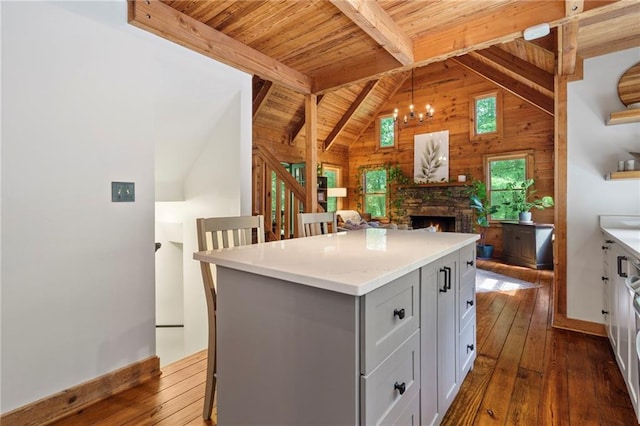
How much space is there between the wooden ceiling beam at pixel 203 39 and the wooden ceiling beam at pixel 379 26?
100 centimetres

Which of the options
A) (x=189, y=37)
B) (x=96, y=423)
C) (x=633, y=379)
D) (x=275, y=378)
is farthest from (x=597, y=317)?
(x=189, y=37)

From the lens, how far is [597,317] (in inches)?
105

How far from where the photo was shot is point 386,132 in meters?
8.23

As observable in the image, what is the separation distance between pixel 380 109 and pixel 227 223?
288 inches

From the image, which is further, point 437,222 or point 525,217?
point 437,222

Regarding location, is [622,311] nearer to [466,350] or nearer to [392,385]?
[466,350]

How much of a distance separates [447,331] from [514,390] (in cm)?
78

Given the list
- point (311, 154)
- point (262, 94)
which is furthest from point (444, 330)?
point (262, 94)

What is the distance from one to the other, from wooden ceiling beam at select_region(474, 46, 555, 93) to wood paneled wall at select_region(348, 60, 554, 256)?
1715 millimetres

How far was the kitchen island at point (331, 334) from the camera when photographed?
37.4 inches

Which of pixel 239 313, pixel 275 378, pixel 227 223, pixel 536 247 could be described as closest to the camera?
pixel 275 378

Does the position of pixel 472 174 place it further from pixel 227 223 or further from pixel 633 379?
pixel 227 223

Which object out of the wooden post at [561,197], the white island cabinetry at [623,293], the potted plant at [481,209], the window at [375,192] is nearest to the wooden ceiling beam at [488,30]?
the wooden post at [561,197]

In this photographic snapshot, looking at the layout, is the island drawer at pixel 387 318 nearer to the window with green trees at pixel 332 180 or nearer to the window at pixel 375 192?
the window at pixel 375 192
